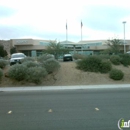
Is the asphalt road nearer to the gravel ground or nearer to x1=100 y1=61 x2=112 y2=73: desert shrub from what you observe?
the gravel ground

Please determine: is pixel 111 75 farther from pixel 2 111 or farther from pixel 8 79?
pixel 2 111

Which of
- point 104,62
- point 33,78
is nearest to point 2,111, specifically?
point 33,78

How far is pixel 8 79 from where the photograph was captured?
74.4 ft

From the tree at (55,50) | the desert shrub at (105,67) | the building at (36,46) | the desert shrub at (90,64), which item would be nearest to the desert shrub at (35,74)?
the desert shrub at (90,64)

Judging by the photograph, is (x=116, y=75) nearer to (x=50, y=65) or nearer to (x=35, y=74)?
(x=50, y=65)

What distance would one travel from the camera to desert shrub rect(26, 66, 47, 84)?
70.6 ft

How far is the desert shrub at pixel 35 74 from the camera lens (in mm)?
21516

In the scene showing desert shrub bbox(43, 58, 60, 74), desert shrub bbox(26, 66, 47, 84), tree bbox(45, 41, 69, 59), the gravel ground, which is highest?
tree bbox(45, 41, 69, 59)

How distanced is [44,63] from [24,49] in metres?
54.4

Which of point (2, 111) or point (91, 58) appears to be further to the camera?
point (91, 58)

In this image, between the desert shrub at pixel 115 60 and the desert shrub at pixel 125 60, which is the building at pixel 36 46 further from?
the desert shrub at pixel 115 60

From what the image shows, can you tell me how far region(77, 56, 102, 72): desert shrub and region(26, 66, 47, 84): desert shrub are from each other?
16.6ft

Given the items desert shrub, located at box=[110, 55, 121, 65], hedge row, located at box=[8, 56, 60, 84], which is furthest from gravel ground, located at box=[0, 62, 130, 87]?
desert shrub, located at box=[110, 55, 121, 65]

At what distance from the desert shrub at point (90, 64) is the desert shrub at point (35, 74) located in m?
5.07
